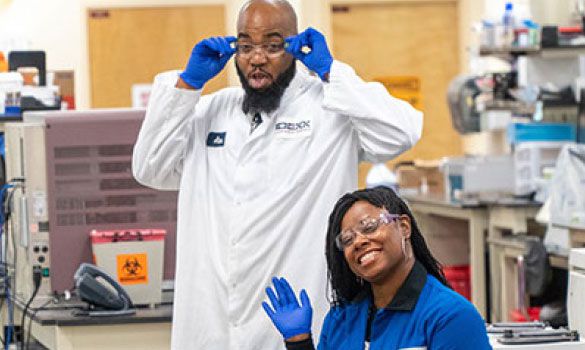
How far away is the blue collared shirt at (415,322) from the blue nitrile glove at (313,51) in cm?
73

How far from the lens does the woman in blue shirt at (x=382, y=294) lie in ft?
7.89

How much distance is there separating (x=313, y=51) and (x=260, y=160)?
0.29 meters

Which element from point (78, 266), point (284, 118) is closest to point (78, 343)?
point (78, 266)

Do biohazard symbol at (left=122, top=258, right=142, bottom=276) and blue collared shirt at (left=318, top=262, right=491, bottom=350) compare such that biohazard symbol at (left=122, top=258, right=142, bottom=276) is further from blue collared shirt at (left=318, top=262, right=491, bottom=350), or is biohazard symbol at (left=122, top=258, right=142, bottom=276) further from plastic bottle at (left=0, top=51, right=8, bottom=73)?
plastic bottle at (left=0, top=51, right=8, bottom=73)

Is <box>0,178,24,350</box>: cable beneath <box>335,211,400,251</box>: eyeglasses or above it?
beneath

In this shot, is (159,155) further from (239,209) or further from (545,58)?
(545,58)

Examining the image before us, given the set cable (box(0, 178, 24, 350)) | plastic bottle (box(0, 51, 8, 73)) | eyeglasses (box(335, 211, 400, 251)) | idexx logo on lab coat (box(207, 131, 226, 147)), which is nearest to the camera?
eyeglasses (box(335, 211, 400, 251))

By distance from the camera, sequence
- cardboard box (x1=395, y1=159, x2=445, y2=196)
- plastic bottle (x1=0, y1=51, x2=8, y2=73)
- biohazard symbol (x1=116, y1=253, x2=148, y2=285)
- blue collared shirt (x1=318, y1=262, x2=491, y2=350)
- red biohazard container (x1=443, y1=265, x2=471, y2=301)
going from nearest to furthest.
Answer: blue collared shirt (x1=318, y1=262, x2=491, y2=350), biohazard symbol (x1=116, y1=253, x2=148, y2=285), plastic bottle (x1=0, y1=51, x2=8, y2=73), red biohazard container (x1=443, y1=265, x2=471, y2=301), cardboard box (x1=395, y1=159, x2=445, y2=196)

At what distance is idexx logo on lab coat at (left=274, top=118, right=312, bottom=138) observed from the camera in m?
3.14

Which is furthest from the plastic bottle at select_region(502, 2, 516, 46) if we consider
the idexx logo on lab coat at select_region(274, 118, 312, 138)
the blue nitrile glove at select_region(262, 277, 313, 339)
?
the blue nitrile glove at select_region(262, 277, 313, 339)

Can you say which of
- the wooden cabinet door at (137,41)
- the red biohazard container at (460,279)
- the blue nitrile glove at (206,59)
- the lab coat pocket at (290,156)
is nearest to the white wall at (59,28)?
the wooden cabinet door at (137,41)

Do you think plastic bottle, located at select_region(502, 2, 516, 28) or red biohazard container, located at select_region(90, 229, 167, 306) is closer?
red biohazard container, located at select_region(90, 229, 167, 306)

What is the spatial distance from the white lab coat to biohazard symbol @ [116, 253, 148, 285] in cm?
90

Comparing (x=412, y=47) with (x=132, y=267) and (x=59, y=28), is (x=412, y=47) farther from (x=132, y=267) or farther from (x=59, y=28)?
(x=132, y=267)
